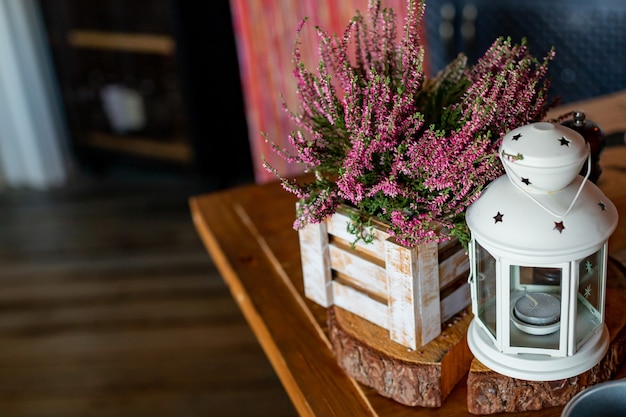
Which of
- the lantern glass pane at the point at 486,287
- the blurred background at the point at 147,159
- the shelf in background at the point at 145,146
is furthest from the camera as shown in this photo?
the shelf in background at the point at 145,146

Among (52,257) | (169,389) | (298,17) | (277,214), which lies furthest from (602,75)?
(52,257)

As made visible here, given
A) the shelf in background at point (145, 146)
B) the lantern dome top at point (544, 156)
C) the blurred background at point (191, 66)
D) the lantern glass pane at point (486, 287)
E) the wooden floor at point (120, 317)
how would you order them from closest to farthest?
the lantern dome top at point (544, 156) < the lantern glass pane at point (486, 287) < the wooden floor at point (120, 317) < the blurred background at point (191, 66) < the shelf in background at point (145, 146)

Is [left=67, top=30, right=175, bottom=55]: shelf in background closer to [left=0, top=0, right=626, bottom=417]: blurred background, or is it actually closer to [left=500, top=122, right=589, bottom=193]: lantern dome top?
[left=0, top=0, right=626, bottom=417]: blurred background

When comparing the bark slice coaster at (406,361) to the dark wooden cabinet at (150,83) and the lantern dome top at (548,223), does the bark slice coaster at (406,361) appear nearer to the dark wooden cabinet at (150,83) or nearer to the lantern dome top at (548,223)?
the lantern dome top at (548,223)

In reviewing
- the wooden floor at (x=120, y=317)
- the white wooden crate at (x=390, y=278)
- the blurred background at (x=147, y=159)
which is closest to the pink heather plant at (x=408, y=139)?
the white wooden crate at (x=390, y=278)

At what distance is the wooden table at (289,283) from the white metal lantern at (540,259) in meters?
0.08

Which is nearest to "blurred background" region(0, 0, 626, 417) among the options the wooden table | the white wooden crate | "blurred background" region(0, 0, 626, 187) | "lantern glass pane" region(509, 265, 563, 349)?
"blurred background" region(0, 0, 626, 187)

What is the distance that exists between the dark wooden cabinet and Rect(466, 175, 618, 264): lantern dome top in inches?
99.0

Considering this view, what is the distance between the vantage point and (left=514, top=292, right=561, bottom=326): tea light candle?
0.86m

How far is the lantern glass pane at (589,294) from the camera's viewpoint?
0.82 metres

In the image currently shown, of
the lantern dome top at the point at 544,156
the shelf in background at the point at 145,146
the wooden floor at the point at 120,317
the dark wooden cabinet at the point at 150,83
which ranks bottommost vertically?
the wooden floor at the point at 120,317

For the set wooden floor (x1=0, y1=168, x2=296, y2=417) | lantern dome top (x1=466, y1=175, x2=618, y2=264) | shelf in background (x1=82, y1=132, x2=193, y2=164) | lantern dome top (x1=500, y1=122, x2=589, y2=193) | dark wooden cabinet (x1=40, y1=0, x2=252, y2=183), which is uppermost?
lantern dome top (x1=500, y1=122, x2=589, y2=193)

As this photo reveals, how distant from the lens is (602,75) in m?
2.50

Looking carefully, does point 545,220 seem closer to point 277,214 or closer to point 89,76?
point 277,214
